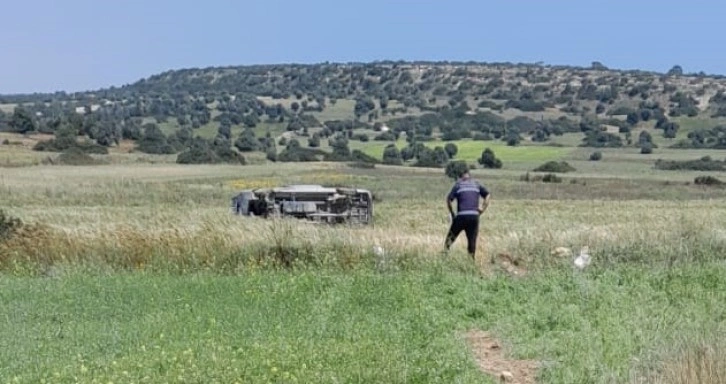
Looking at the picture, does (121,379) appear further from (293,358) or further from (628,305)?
(628,305)

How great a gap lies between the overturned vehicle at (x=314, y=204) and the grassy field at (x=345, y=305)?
21.0ft

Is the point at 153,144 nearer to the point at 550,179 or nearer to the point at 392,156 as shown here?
the point at 392,156

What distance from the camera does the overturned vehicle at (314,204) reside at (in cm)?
2433

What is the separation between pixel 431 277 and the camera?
539 inches

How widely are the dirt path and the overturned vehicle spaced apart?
14.3 m

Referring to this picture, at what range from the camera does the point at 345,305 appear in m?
11.7

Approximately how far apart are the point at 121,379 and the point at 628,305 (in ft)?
21.5

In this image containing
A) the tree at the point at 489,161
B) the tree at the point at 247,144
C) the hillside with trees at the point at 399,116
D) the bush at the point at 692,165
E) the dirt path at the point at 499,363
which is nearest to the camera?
the dirt path at the point at 499,363

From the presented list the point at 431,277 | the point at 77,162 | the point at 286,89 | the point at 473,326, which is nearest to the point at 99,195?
the point at 77,162

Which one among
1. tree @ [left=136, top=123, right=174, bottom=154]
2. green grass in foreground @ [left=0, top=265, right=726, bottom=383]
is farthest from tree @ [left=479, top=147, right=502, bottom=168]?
green grass in foreground @ [left=0, top=265, right=726, bottom=383]

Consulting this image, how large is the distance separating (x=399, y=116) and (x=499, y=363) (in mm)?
145191

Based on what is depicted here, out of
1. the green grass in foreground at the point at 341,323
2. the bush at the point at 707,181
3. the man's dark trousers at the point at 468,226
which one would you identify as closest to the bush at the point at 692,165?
the bush at the point at 707,181

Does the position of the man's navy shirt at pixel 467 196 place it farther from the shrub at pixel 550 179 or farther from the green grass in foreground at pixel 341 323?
the shrub at pixel 550 179

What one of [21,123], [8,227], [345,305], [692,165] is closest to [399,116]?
[21,123]
